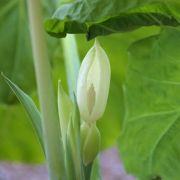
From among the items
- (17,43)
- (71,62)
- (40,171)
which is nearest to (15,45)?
(17,43)

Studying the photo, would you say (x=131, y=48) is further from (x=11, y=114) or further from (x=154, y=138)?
(x=11, y=114)

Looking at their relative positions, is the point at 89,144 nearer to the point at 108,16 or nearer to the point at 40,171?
the point at 108,16

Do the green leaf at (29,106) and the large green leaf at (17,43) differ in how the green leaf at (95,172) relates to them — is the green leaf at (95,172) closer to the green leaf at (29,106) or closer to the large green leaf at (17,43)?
the green leaf at (29,106)

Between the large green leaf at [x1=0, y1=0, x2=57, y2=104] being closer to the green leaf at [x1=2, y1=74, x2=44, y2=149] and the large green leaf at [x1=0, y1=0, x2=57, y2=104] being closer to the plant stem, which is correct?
the plant stem

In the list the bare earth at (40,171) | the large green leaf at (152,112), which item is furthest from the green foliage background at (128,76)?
the bare earth at (40,171)

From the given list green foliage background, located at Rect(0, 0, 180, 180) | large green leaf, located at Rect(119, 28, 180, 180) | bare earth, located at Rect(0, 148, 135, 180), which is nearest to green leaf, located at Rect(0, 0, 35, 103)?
green foliage background, located at Rect(0, 0, 180, 180)

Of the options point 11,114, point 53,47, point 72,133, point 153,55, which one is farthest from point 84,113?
point 11,114
